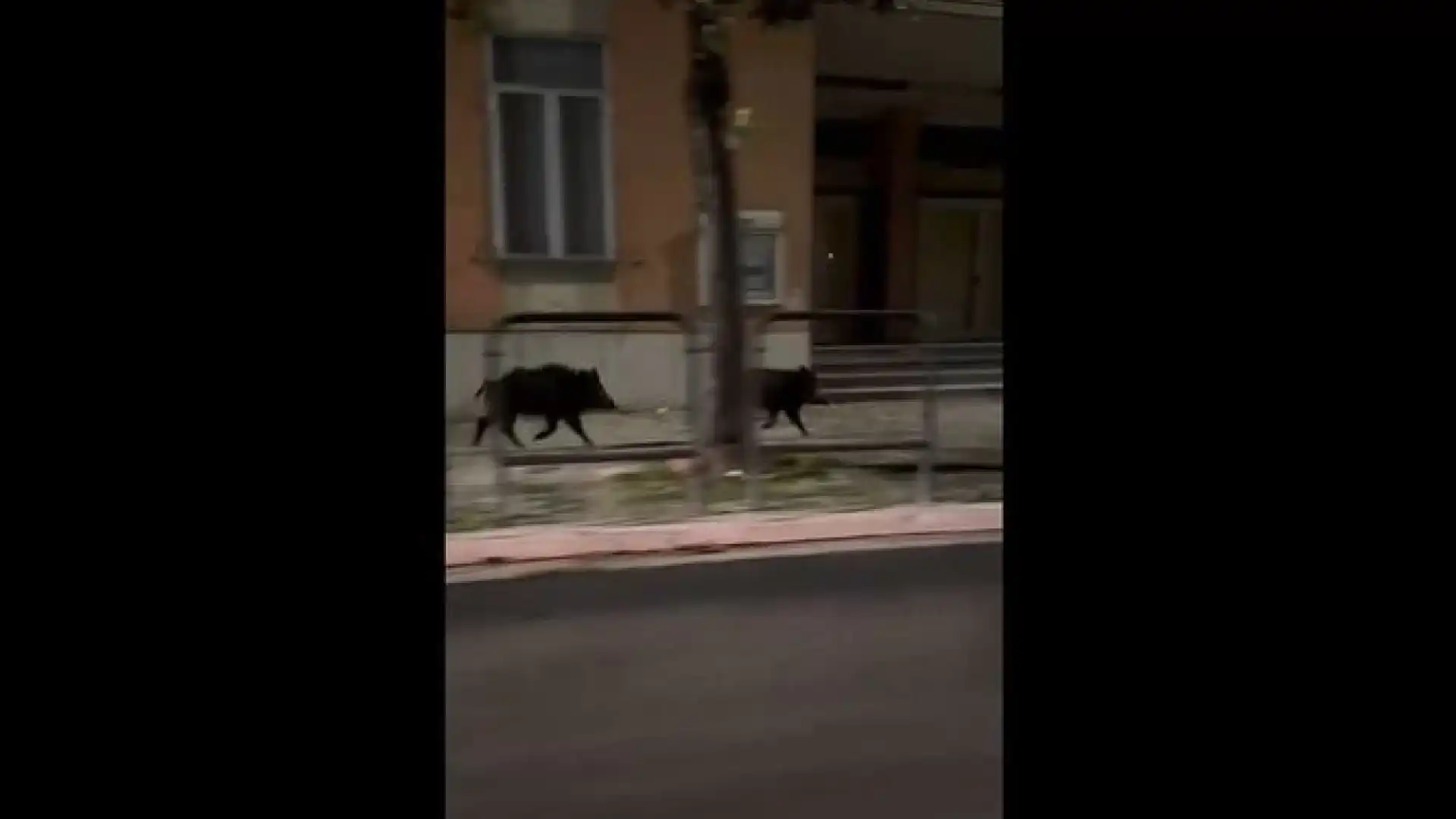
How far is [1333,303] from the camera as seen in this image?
5.09 feet

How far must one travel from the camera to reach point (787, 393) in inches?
183

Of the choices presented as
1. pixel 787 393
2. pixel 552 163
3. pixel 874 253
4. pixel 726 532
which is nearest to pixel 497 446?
pixel 726 532

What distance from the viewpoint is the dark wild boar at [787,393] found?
4.55 m

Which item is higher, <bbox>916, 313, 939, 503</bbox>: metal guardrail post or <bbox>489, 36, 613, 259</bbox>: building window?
<bbox>489, 36, 613, 259</bbox>: building window

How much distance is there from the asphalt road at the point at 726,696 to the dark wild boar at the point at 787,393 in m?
1.25

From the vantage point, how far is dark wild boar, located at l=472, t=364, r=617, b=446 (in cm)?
409

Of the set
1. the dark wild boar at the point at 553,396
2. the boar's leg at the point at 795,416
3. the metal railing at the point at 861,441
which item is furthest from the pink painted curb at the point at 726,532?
the boar's leg at the point at 795,416

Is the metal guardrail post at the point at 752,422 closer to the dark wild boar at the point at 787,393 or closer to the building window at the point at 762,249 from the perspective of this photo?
the dark wild boar at the point at 787,393

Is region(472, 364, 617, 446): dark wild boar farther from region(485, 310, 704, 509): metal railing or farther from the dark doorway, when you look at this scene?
the dark doorway

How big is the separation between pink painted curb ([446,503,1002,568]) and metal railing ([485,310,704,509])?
215 mm

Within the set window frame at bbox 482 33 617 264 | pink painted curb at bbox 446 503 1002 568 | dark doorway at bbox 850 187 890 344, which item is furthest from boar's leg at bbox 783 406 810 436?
dark doorway at bbox 850 187 890 344
